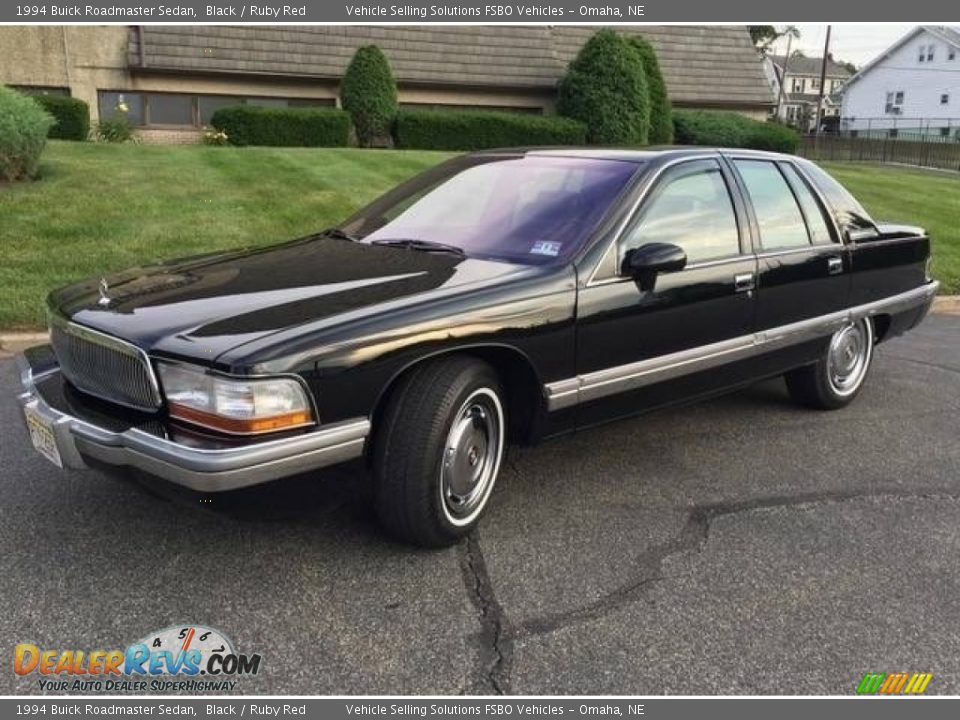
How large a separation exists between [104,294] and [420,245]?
1.34 meters

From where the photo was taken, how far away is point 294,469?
2885 mm

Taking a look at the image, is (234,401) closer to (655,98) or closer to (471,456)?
(471,456)

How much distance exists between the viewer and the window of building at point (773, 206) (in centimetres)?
456

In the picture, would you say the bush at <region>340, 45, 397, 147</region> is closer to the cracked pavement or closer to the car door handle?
the cracked pavement

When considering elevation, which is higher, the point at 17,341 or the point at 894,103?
the point at 894,103

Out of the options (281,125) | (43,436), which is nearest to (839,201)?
(43,436)

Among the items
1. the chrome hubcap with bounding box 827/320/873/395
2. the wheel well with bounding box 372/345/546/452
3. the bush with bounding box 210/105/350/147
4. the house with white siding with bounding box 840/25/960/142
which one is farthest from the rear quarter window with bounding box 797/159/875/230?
the house with white siding with bounding box 840/25/960/142

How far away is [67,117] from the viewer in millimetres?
16422

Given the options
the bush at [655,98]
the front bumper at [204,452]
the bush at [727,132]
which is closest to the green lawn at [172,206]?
the front bumper at [204,452]

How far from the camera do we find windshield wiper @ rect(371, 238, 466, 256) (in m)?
3.88

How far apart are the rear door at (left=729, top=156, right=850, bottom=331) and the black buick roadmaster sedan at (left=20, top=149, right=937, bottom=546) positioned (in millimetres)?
12
